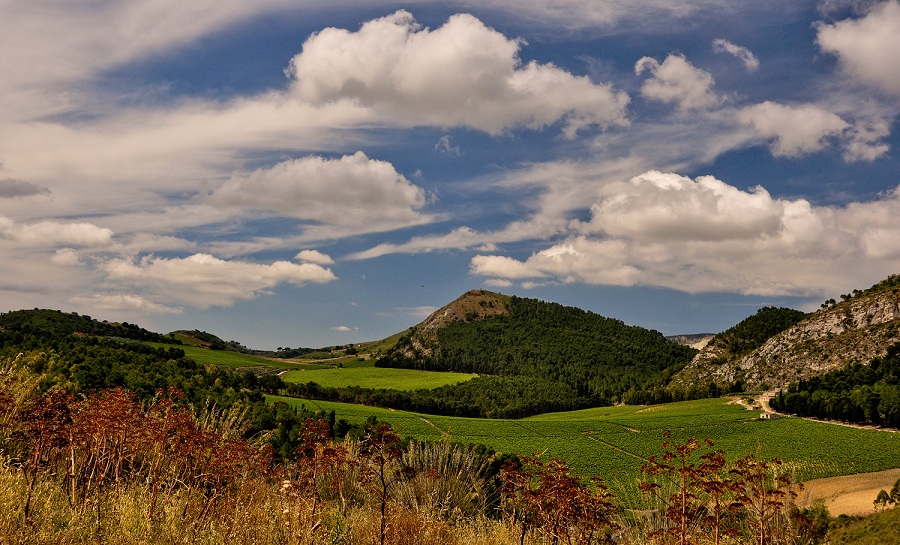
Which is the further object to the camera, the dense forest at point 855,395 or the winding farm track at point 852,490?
the dense forest at point 855,395

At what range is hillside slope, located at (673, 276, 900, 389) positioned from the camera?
13852 cm

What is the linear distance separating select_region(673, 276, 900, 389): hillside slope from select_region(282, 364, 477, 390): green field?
3167 inches

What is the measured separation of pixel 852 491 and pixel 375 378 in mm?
114806

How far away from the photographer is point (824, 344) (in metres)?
150

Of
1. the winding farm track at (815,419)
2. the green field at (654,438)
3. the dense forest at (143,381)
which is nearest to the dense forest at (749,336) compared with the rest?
the winding farm track at (815,419)

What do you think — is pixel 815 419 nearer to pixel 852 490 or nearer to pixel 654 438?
pixel 654 438

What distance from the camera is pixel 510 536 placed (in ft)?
31.5

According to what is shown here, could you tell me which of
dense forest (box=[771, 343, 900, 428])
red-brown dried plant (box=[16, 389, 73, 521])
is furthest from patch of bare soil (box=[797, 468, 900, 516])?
red-brown dried plant (box=[16, 389, 73, 521])

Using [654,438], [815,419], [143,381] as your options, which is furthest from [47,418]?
[815,419]

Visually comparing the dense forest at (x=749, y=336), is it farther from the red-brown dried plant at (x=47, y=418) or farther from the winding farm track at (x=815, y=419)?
the red-brown dried plant at (x=47, y=418)

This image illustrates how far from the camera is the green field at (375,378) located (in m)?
138

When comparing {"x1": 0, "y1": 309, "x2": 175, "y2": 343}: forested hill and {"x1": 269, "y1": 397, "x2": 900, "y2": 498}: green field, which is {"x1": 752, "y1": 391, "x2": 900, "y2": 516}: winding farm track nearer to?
{"x1": 269, "y1": 397, "x2": 900, "y2": 498}: green field

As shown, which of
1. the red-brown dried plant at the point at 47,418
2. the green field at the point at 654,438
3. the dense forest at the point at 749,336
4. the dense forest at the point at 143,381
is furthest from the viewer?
the dense forest at the point at 749,336

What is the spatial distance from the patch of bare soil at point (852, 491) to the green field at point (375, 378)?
9886 centimetres
